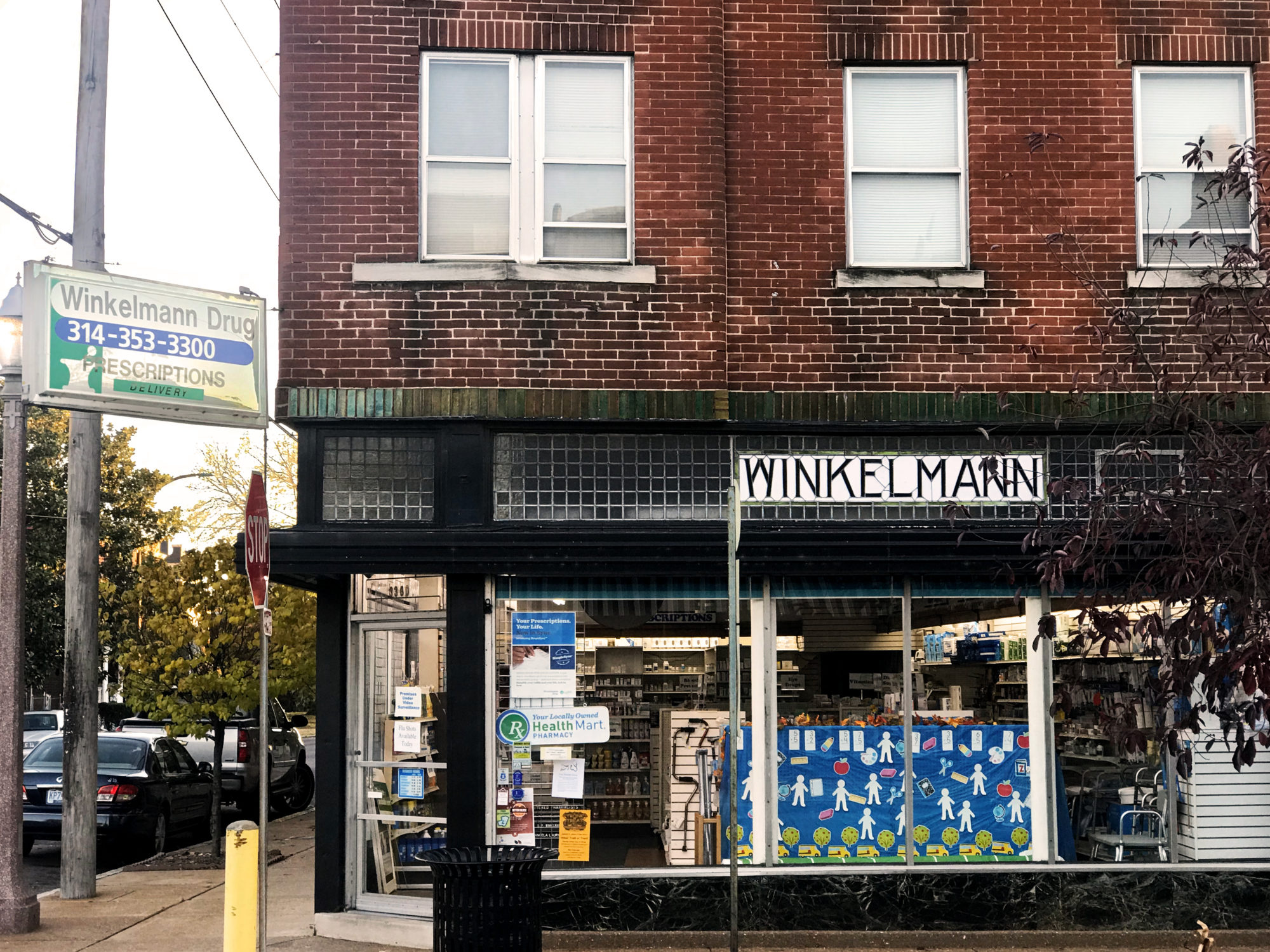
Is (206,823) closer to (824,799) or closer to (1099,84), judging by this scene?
(824,799)

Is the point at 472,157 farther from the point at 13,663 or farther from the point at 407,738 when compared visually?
the point at 13,663

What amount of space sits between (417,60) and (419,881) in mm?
6504

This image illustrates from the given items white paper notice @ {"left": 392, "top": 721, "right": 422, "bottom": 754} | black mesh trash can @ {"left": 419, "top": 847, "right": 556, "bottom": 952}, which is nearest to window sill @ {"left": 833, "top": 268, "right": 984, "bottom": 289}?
white paper notice @ {"left": 392, "top": 721, "right": 422, "bottom": 754}

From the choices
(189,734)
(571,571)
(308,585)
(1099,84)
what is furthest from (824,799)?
(189,734)

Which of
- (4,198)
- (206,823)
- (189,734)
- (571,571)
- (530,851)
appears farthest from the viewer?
(206,823)

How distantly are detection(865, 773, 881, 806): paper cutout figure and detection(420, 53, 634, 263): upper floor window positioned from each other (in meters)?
4.55

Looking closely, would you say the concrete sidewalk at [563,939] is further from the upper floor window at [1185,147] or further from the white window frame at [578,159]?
the upper floor window at [1185,147]

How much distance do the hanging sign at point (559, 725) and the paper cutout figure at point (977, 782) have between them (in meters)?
2.90

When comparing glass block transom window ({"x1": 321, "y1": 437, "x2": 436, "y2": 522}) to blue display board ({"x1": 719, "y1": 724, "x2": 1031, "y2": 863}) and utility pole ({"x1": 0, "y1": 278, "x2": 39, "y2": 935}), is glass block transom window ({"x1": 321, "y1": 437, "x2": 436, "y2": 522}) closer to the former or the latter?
utility pole ({"x1": 0, "y1": 278, "x2": 39, "y2": 935})

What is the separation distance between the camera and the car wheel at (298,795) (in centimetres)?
2250

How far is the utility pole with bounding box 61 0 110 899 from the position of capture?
42.1 feet

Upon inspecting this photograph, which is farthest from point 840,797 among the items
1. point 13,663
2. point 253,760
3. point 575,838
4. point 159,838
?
point 253,760

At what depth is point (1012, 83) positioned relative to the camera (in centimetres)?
1105

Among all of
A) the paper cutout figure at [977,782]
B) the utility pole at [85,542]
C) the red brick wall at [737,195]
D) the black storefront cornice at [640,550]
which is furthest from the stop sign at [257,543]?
the paper cutout figure at [977,782]
